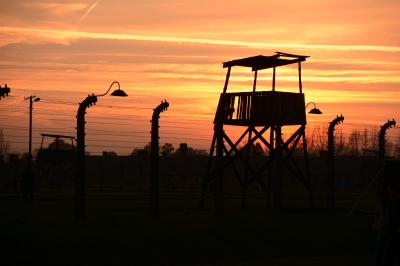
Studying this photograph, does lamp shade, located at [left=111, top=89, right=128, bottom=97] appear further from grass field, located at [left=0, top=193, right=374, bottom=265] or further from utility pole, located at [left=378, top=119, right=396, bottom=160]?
utility pole, located at [left=378, top=119, right=396, bottom=160]

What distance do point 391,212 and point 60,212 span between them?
1224cm

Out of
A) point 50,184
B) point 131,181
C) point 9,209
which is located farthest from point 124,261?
point 131,181

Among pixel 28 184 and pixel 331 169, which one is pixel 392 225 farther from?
pixel 28 184

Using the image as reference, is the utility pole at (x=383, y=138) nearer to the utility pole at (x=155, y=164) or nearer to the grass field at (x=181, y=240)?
the grass field at (x=181, y=240)

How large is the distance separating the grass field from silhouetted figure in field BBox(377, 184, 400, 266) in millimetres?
1427

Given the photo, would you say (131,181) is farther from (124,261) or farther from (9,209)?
(124,261)

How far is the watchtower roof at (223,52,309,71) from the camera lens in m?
29.9

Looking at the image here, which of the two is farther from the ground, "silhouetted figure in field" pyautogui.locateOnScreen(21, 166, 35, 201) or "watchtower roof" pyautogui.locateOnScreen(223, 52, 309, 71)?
"watchtower roof" pyautogui.locateOnScreen(223, 52, 309, 71)

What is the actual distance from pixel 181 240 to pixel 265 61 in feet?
51.9

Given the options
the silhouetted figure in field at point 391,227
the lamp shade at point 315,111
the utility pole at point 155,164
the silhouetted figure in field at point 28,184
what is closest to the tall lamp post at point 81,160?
the utility pole at point 155,164

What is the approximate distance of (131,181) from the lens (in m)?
71.1

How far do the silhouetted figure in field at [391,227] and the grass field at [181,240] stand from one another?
56.2 inches

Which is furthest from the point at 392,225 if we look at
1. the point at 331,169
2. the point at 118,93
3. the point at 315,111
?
the point at 315,111

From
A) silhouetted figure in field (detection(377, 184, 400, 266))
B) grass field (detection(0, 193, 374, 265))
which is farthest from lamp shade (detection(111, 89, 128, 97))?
silhouetted figure in field (detection(377, 184, 400, 266))
